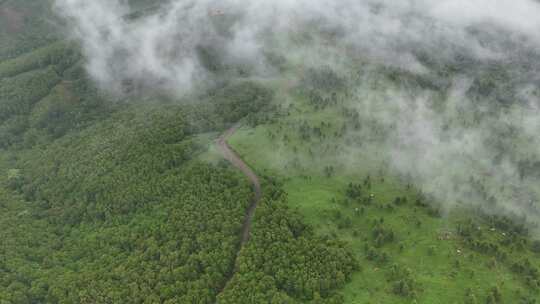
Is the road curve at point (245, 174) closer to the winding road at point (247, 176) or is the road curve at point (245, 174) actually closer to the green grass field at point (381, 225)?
the winding road at point (247, 176)

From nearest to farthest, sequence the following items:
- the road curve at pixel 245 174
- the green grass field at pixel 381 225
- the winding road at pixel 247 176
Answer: the green grass field at pixel 381 225 < the winding road at pixel 247 176 < the road curve at pixel 245 174

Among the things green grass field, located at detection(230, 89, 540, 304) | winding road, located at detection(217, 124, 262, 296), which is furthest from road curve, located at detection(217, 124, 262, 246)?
green grass field, located at detection(230, 89, 540, 304)

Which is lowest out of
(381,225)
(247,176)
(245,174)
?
(381,225)

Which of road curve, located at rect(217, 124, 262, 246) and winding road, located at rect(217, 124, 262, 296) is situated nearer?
winding road, located at rect(217, 124, 262, 296)

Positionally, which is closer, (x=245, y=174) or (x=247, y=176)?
(x=247, y=176)

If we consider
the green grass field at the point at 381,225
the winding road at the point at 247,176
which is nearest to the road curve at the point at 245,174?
the winding road at the point at 247,176

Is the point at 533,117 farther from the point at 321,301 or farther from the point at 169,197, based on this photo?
the point at 169,197

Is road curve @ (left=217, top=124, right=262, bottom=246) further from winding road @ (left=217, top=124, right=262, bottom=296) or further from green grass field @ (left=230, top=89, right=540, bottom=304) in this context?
green grass field @ (left=230, top=89, right=540, bottom=304)

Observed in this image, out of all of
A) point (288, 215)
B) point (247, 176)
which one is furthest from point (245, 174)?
point (288, 215)

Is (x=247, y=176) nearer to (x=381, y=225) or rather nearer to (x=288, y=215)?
(x=288, y=215)

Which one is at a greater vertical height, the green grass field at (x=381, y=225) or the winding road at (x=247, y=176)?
the winding road at (x=247, y=176)

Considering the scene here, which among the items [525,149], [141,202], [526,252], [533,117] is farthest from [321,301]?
[533,117]
